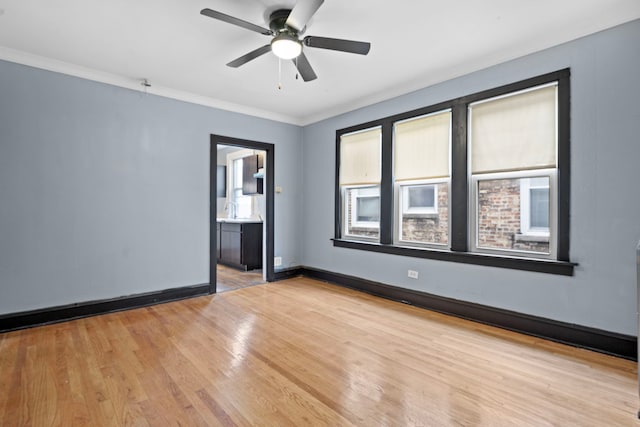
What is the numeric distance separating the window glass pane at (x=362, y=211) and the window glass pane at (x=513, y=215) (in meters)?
1.46

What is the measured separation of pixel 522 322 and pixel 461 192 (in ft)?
4.59

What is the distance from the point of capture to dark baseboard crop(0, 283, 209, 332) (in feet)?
10.1

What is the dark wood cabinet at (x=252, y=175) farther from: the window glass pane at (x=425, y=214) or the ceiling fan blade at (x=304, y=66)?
the ceiling fan blade at (x=304, y=66)

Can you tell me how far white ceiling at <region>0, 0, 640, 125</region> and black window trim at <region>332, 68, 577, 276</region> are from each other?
336 millimetres

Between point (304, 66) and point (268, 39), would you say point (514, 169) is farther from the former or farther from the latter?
point (268, 39)

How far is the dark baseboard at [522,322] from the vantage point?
2482 millimetres

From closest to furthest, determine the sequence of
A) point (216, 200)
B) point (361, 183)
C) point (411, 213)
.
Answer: point (411, 213), point (216, 200), point (361, 183)

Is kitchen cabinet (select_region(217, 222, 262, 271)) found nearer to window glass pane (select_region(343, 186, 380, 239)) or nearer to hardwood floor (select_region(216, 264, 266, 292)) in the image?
hardwood floor (select_region(216, 264, 266, 292))

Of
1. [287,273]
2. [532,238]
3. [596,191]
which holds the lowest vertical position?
[287,273]

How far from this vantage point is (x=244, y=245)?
5801 millimetres

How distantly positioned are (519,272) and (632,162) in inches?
48.5

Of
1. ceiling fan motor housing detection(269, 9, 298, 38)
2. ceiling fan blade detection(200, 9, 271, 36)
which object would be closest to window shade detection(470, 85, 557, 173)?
ceiling fan motor housing detection(269, 9, 298, 38)

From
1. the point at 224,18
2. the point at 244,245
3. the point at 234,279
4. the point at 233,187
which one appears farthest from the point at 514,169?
the point at 233,187

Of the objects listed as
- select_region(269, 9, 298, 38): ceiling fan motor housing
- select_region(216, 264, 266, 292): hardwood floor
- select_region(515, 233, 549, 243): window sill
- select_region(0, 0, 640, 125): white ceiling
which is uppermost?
select_region(0, 0, 640, 125): white ceiling
